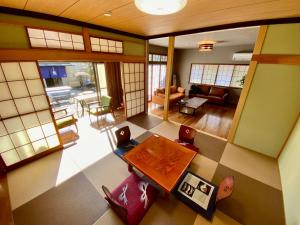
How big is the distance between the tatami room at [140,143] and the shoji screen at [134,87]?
0.57 m

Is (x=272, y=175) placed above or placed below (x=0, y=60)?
below

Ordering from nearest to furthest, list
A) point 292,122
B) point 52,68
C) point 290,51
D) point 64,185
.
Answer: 1. point 64,185
2. point 290,51
3. point 292,122
4. point 52,68

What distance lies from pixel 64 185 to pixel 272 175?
12.6 feet

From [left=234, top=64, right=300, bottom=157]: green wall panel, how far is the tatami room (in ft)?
0.06

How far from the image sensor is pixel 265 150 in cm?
307

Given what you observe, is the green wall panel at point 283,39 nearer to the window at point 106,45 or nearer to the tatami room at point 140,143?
the tatami room at point 140,143

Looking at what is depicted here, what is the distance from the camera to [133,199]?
1797mm

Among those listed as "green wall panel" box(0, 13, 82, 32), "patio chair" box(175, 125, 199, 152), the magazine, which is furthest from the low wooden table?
"green wall panel" box(0, 13, 82, 32)

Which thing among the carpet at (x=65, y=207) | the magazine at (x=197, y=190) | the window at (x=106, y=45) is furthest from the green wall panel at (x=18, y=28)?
the magazine at (x=197, y=190)

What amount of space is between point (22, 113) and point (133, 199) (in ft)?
8.39

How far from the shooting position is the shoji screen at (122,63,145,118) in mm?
4300

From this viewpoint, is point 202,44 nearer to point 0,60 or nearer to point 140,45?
point 140,45

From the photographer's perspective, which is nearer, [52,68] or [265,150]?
[265,150]

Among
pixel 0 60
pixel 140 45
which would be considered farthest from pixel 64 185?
pixel 140 45
